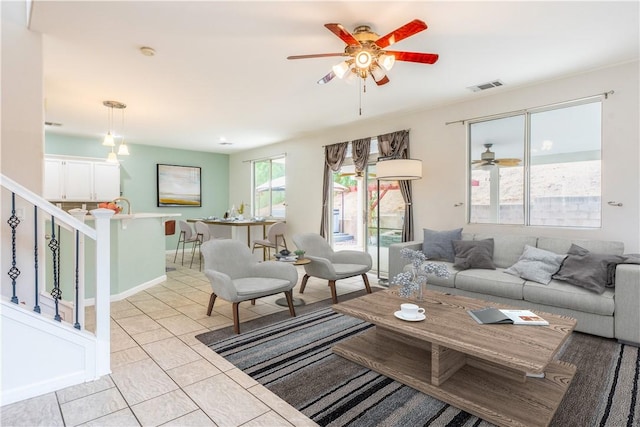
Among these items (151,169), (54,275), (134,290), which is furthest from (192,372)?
(151,169)

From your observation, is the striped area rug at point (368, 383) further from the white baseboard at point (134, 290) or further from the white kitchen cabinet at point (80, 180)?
the white kitchen cabinet at point (80, 180)

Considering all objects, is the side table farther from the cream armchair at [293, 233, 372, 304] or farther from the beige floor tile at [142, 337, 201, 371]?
the beige floor tile at [142, 337, 201, 371]

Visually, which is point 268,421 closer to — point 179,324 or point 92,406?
point 92,406

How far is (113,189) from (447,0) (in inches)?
286

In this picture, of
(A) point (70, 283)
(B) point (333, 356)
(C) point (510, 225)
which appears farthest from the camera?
(C) point (510, 225)

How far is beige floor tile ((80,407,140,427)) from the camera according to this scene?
1.80 meters

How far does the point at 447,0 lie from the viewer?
2.38 metres

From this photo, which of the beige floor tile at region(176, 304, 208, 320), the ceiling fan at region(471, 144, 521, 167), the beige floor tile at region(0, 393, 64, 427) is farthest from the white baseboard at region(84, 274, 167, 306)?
the ceiling fan at region(471, 144, 521, 167)

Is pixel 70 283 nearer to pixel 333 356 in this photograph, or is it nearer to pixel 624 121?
pixel 333 356

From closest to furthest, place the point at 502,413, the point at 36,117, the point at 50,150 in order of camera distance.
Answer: the point at 502,413 < the point at 36,117 < the point at 50,150

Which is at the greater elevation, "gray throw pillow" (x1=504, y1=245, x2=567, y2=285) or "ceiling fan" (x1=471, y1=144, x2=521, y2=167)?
"ceiling fan" (x1=471, y1=144, x2=521, y2=167)

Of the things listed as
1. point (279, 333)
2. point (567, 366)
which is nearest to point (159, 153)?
point (279, 333)

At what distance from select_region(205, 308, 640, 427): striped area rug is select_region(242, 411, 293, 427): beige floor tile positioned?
0.47 feet

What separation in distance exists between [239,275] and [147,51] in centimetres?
245
